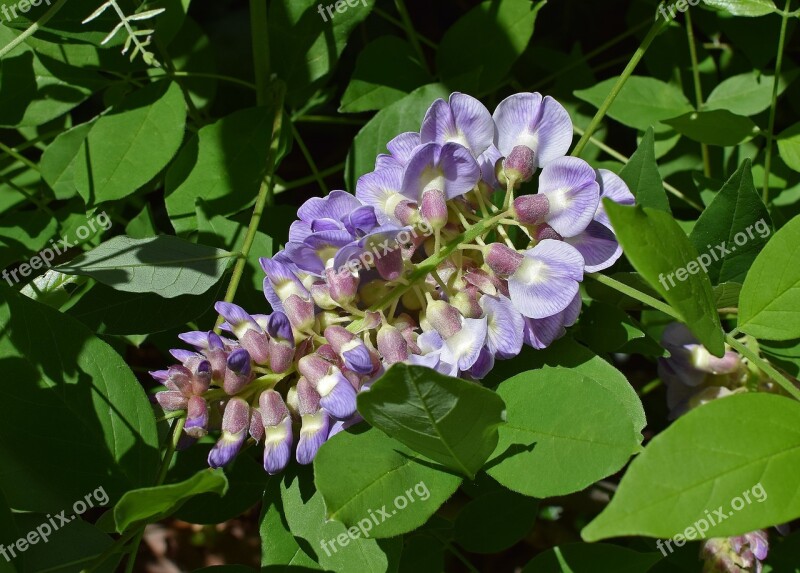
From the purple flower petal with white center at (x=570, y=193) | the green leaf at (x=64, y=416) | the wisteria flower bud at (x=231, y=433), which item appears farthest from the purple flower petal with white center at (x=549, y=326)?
the green leaf at (x=64, y=416)

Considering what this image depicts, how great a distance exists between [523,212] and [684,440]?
429mm

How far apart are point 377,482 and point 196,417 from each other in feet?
0.91

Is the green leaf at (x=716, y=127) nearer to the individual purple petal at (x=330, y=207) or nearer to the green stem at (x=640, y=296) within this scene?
the green stem at (x=640, y=296)

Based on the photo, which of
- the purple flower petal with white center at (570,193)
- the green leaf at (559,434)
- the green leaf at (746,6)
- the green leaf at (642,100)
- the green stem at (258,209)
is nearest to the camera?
the green leaf at (559,434)

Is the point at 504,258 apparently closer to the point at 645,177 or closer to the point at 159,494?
the point at 645,177

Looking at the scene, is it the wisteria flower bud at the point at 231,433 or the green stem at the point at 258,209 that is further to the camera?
the green stem at the point at 258,209

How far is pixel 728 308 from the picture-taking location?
4.81 feet

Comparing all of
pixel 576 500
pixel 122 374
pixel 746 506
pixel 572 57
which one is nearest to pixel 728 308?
pixel 746 506

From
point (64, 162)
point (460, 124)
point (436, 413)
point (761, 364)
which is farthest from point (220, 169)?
point (761, 364)

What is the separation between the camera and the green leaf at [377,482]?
1064 millimetres

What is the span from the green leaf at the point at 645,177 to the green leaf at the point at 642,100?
0.95 feet

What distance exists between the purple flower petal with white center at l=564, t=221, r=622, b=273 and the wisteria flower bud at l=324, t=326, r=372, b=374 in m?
0.37

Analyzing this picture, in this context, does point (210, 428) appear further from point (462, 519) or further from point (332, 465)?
point (462, 519)

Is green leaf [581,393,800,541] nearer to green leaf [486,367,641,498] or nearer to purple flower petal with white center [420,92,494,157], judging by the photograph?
green leaf [486,367,641,498]
